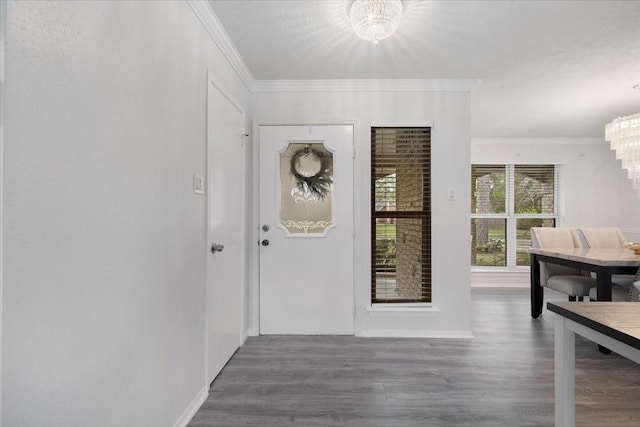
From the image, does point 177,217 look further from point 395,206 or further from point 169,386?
point 395,206

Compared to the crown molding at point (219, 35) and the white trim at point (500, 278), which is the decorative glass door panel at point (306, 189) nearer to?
the crown molding at point (219, 35)

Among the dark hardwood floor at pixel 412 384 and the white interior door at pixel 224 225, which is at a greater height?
the white interior door at pixel 224 225

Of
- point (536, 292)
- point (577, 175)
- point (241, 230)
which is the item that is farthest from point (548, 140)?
point (241, 230)

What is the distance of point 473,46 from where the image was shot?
8.65 ft

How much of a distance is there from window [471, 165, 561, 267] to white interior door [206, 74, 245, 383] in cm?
441

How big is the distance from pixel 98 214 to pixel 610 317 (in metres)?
1.86

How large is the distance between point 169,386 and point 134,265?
0.72 m

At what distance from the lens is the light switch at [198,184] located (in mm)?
2055

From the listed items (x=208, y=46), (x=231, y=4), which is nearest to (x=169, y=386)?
(x=208, y=46)

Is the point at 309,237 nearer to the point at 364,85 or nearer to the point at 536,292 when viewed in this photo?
the point at 364,85

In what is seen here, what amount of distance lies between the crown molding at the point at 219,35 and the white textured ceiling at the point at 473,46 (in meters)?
0.05

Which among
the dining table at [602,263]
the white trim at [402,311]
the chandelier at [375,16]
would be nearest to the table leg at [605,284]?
the dining table at [602,263]

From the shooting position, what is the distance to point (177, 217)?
1.83 meters

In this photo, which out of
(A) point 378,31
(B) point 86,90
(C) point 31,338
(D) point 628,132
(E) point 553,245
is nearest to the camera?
(C) point 31,338
